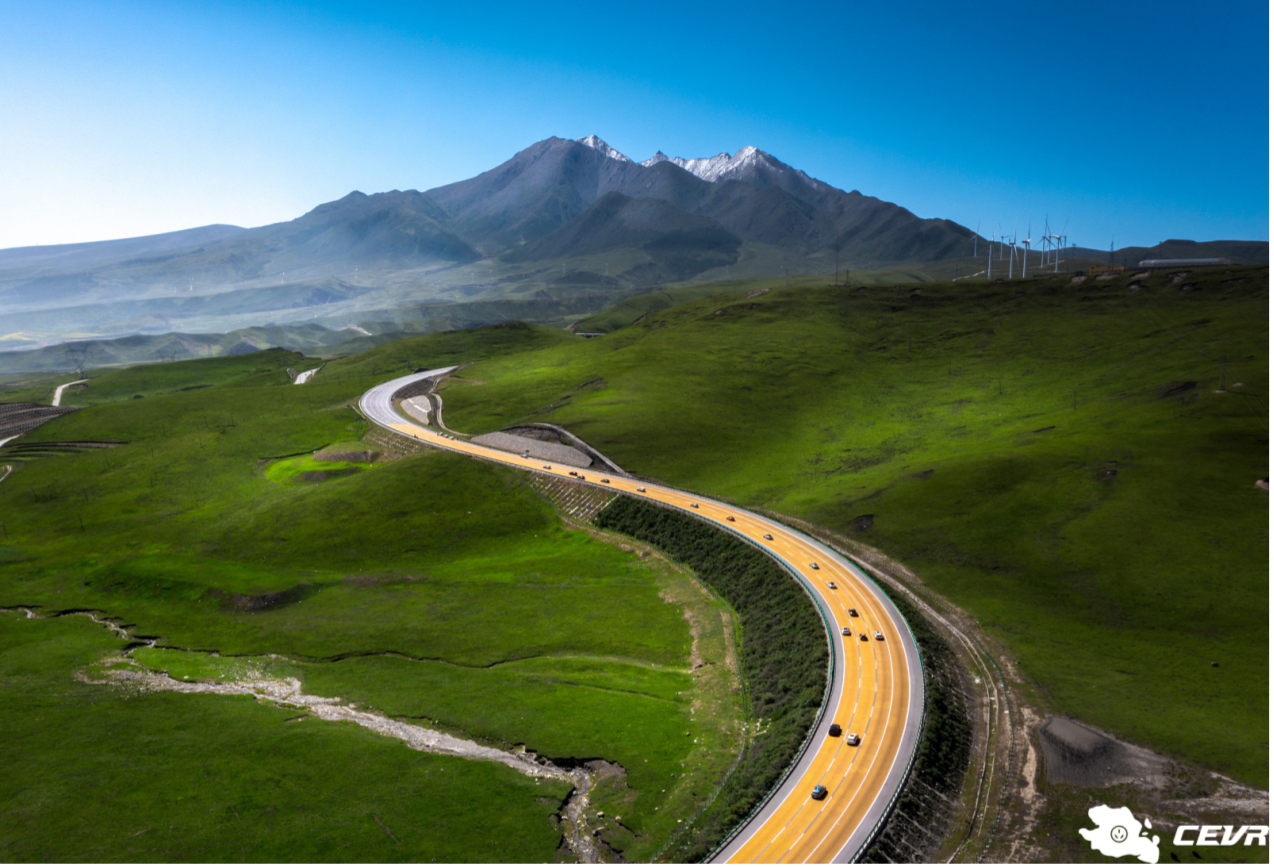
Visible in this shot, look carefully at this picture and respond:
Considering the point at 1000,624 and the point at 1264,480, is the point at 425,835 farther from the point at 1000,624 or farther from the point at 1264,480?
the point at 1264,480

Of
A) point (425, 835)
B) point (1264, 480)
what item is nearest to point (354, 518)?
point (425, 835)

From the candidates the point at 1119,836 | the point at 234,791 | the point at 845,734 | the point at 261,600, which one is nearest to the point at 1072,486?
the point at 1119,836

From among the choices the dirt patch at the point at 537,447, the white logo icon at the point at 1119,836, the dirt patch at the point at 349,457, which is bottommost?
the white logo icon at the point at 1119,836

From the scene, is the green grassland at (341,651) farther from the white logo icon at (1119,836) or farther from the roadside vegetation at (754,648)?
the white logo icon at (1119,836)

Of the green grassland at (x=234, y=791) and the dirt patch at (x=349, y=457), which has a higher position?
the dirt patch at (x=349, y=457)

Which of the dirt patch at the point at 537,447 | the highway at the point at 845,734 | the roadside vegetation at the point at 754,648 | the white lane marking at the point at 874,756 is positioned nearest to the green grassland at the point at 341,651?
the roadside vegetation at the point at 754,648

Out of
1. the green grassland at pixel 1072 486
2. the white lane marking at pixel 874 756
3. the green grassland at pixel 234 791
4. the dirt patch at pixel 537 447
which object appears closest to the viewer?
the white lane marking at pixel 874 756
